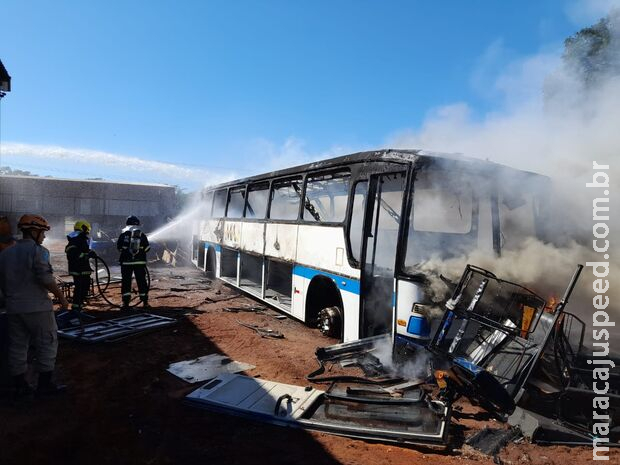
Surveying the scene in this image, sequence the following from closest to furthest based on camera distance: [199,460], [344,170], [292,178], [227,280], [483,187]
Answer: [199,460] → [483,187] → [344,170] → [292,178] → [227,280]

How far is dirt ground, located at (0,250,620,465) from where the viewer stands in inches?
126

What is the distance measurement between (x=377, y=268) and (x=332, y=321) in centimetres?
131

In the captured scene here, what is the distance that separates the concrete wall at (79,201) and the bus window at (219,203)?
1944 cm

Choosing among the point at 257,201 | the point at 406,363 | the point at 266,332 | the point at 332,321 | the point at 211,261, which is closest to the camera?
the point at 406,363

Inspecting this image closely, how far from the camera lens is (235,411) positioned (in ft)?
12.8

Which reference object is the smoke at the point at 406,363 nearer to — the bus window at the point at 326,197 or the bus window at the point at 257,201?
the bus window at the point at 326,197

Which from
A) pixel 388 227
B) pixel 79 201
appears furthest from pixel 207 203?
pixel 79 201

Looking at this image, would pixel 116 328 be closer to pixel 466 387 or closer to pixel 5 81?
pixel 466 387

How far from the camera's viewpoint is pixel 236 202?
10906 mm

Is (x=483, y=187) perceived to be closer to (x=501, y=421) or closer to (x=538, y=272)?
(x=538, y=272)

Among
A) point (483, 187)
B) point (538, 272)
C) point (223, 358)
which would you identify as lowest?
point (223, 358)

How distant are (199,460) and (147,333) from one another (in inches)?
158

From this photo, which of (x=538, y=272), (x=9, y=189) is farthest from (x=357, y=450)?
(x=9, y=189)

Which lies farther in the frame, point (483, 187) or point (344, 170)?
point (344, 170)
